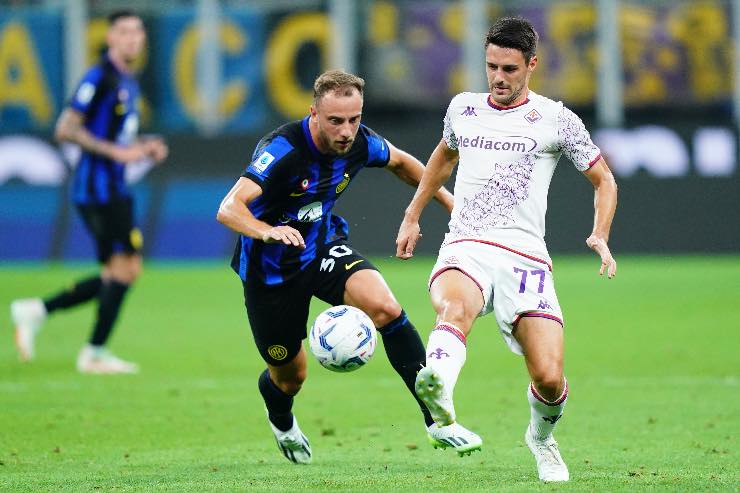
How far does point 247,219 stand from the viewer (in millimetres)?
7062

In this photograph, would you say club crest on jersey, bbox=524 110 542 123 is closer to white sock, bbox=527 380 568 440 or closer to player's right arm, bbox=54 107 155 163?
white sock, bbox=527 380 568 440

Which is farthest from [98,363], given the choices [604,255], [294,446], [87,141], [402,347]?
[604,255]

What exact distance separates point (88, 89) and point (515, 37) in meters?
6.03

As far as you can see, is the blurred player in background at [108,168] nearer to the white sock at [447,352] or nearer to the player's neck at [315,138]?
the player's neck at [315,138]

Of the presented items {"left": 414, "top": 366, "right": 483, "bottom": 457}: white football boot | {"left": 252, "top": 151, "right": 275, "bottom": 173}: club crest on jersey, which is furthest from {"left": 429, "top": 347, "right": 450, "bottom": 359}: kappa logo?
{"left": 252, "top": 151, "right": 275, "bottom": 173}: club crest on jersey

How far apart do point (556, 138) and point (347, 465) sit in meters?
2.12

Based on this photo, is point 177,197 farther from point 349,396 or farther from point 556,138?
point 556,138

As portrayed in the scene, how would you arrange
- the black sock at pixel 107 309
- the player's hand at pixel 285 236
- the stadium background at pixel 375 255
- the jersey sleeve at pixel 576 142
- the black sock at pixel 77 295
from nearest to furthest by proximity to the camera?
the player's hand at pixel 285 236 → the jersey sleeve at pixel 576 142 → the stadium background at pixel 375 255 → the black sock at pixel 107 309 → the black sock at pixel 77 295

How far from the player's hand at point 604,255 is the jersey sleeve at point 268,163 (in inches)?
65.9

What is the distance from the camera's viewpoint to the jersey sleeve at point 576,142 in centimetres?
698

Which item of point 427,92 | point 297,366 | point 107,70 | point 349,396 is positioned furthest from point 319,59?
point 297,366

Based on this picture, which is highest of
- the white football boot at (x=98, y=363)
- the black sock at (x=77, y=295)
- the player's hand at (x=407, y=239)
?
the player's hand at (x=407, y=239)

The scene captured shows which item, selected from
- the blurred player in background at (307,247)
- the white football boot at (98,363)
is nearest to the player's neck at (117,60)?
the white football boot at (98,363)

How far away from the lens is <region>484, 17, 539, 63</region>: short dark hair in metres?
6.84
